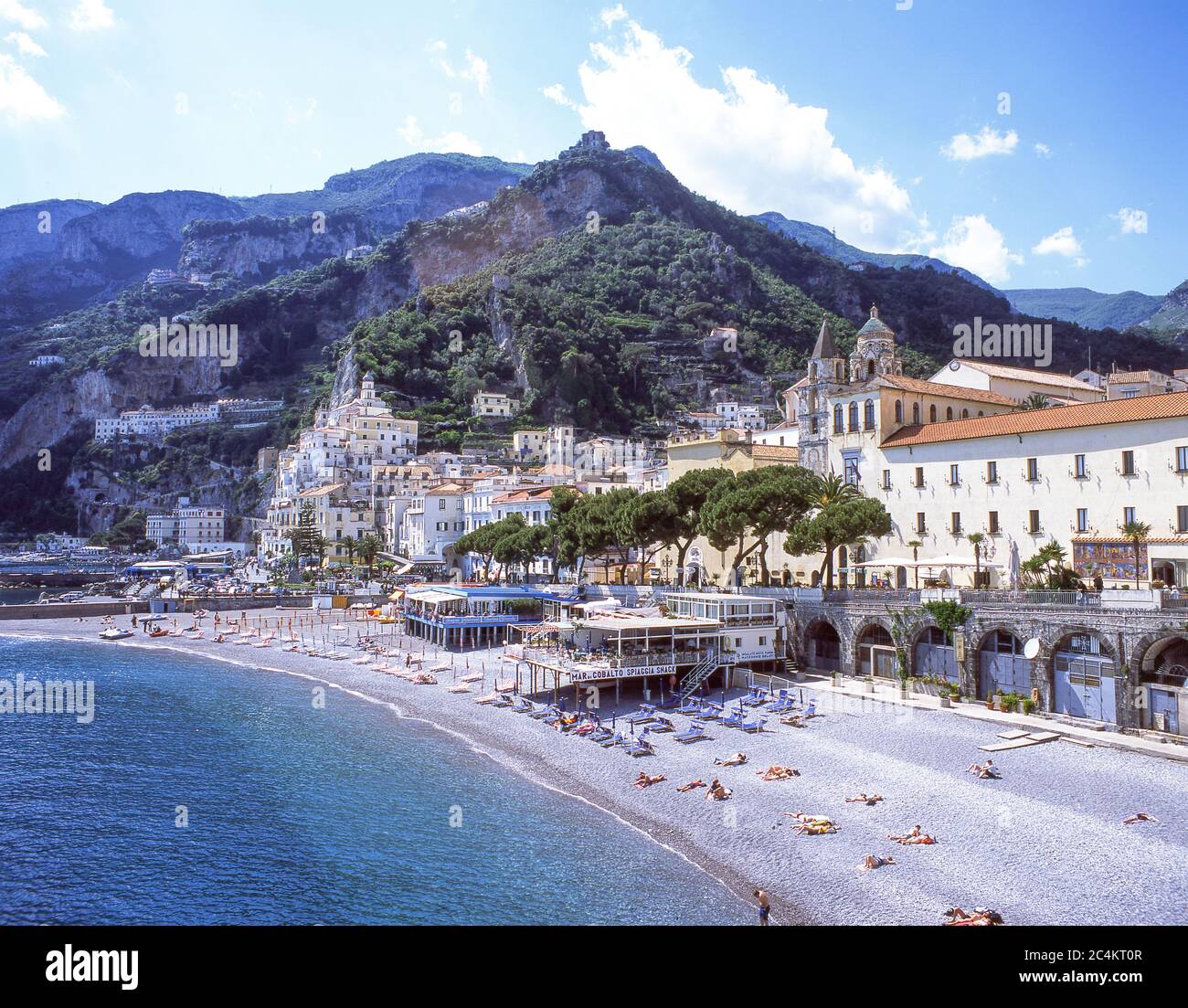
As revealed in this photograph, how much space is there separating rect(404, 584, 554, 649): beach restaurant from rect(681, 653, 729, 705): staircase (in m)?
19.4

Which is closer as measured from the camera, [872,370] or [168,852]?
[168,852]

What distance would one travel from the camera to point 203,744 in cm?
3506

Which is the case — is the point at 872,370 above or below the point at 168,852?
above

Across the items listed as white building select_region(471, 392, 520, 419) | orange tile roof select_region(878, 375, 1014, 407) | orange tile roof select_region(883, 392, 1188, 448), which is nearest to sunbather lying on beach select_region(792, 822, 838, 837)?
orange tile roof select_region(883, 392, 1188, 448)

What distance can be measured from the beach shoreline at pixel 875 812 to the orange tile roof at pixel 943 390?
64.3ft

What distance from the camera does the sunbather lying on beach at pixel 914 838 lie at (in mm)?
21609

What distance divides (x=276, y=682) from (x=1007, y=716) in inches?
1459

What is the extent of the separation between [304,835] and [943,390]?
130 feet

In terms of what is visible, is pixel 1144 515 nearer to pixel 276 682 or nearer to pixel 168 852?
pixel 168 852

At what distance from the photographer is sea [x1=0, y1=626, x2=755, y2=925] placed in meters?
19.9

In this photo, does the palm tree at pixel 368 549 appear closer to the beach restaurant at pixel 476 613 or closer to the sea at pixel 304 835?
the beach restaurant at pixel 476 613
